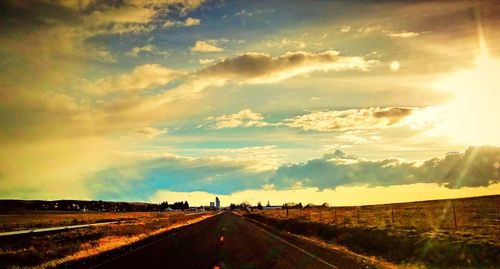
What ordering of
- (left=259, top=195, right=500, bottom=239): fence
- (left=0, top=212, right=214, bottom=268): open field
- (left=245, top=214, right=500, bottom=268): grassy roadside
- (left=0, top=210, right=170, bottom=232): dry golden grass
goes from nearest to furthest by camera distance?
1. (left=245, top=214, right=500, bottom=268): grassy roadside
2. (left=0, top=212, right=214, bottom=268): open field
3. (left=259, top=195, right=500, bottom=239): fence
4. (left=0, top=210, right=170, bottom=232): dry golden grass

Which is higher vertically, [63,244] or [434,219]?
[434,219]

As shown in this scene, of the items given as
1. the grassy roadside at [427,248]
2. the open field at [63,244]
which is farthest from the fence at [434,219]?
the open field at [63,244]

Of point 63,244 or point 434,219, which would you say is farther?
point 434,219

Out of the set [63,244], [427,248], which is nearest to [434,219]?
[427,248]

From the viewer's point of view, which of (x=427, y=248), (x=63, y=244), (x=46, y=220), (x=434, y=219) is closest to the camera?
(x=427, y=248)

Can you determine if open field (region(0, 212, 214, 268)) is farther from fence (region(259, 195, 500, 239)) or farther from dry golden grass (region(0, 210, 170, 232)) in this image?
dry golden grass (region(0, 210, 170, 232))

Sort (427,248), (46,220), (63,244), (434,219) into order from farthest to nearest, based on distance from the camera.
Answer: (46,220) → (434,219) → (63,244) → (427,248)

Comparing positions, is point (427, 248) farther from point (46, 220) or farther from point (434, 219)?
point (46, 220)

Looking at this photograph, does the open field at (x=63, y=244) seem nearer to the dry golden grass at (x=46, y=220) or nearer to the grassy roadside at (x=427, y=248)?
the grassy roadside at (x=427, y=248)

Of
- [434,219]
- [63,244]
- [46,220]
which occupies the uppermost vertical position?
[434,219]

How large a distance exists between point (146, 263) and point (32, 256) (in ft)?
31.7

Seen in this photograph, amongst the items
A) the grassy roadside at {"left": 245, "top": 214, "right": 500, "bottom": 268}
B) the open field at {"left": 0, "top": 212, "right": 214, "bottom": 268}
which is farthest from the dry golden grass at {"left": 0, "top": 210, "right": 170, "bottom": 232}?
the grassy roadside at {"left": 245, "top": 214, "right": 500, "bottom": 268}

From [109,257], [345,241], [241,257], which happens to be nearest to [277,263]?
[241,257]

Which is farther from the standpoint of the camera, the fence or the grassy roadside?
the fence
